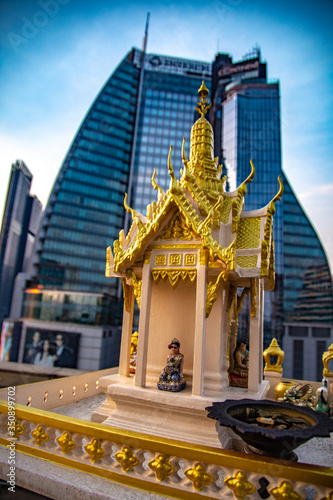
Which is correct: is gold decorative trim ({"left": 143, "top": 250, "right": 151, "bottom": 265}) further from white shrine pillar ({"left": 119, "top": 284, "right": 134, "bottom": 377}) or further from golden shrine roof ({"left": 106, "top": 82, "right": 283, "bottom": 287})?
white shrine pillar ({"left": 119, "top": 284, "right": 134, "bottom": 377})

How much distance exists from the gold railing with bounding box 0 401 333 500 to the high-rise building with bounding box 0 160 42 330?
85045 mm

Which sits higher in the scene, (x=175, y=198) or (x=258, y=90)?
(x=258, y=90)

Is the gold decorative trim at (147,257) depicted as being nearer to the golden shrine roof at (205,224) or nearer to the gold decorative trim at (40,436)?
the golden shrine roof at (205,224)

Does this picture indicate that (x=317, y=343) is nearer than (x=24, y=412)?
No

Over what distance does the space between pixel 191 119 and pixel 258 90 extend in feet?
59.3

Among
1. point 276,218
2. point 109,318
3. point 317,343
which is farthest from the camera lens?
point 276,218

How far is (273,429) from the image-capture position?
13.8 feet

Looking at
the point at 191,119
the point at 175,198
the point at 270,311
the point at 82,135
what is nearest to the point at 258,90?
the point at 191,119

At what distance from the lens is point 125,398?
706cm

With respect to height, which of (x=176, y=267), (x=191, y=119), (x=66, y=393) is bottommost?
(x=66, y=393)

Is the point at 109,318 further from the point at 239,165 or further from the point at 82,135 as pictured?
the point at 239,165

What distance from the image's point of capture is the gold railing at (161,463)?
3891mm

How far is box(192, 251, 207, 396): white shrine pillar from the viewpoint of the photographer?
6574 mm

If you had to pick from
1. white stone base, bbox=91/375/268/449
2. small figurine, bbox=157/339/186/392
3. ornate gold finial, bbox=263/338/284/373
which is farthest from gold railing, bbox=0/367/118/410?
ornate gold finial, bbox=263/338/284/373
